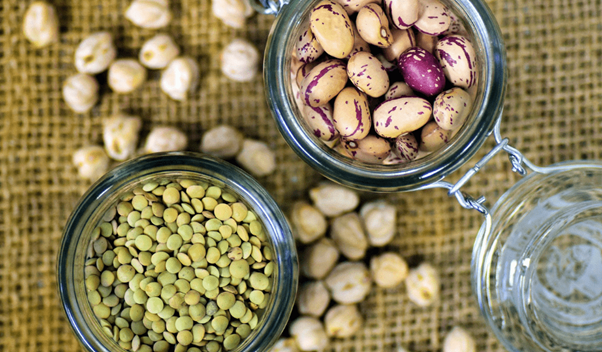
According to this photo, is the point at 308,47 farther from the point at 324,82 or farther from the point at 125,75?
the point at 125,75

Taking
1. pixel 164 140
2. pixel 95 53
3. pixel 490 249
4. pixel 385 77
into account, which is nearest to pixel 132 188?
pixel 164 140

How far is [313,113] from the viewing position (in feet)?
1.76

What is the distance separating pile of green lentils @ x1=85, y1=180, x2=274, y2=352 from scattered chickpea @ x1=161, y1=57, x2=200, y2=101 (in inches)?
6.3

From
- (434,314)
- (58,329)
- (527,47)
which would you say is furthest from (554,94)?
(58,329)

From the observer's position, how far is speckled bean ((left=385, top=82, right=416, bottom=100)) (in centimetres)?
52

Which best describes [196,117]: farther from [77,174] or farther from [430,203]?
[430,203]

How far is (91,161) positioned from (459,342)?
1.87ft

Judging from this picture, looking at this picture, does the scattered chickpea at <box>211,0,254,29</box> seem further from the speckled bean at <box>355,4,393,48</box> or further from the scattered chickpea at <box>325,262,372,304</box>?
the scattered chickpea at <box>325,262,372,304</box>

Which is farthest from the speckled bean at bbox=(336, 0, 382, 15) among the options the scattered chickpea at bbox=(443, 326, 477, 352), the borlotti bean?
the scattered chickpea at bbox=(443, 326, 477, 352)

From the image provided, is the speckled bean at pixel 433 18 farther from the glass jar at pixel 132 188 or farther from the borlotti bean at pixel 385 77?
the glass jar at pixel 132 188

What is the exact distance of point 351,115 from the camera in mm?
510

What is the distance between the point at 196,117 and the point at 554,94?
513mm

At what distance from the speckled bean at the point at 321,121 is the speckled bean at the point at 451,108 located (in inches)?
4.3

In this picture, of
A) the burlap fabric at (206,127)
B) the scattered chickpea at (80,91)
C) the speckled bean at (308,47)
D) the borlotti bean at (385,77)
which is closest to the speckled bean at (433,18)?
the borlotti bean at (385,77)
